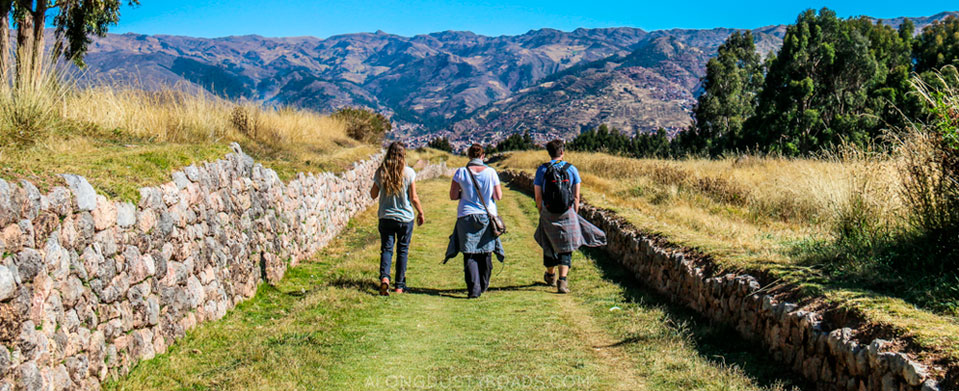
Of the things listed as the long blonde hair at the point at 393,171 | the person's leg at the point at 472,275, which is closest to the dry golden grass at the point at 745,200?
the person's leg at the point at 472,275

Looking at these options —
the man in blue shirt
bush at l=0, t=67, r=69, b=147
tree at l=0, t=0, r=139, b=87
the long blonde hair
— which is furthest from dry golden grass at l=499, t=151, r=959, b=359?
tree at l=0, t=0, r=139, b=87

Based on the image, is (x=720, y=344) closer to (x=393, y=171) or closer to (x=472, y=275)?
(x=472, y=275)

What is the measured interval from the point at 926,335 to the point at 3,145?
834 cm

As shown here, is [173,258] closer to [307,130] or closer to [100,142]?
[100,142]

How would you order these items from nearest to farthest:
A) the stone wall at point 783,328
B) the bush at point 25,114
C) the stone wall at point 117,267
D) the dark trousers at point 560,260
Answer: the stone wall at point 117,267 → the stone wall at point 783,328 → the bush at point 25,114 → the dark trousers at point 560,260

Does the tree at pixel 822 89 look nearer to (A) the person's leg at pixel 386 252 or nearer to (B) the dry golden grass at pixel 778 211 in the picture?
(B) the dry golden grass at pixel 778 211

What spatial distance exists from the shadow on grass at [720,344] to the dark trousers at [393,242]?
3178 millimetres

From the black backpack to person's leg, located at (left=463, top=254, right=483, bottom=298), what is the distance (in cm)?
136

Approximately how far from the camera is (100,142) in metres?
8.52

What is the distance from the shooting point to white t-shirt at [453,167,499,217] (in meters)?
8.71

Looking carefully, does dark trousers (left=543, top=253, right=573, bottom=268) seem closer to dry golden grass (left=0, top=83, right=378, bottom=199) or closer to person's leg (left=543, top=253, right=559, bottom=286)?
person's leg (left=543, top=253, right=559, bottom=286)

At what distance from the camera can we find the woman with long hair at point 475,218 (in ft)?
28.4

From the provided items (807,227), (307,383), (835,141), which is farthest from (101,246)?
(835,141)

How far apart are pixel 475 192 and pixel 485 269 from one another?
115 cm
